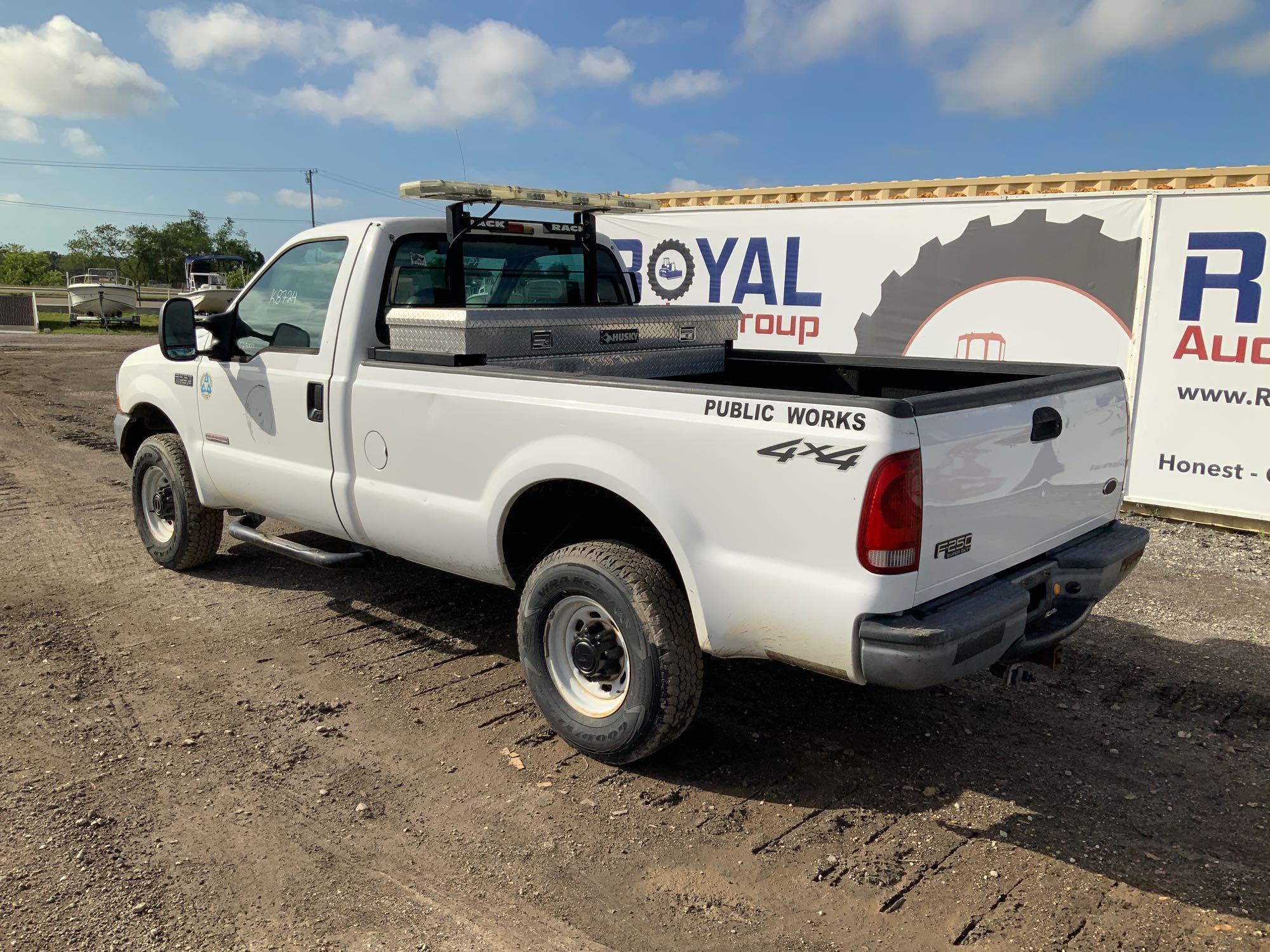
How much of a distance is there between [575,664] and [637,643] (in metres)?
0.45

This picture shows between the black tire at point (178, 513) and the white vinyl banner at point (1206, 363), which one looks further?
the white vinyl banner at point (1206, 363)

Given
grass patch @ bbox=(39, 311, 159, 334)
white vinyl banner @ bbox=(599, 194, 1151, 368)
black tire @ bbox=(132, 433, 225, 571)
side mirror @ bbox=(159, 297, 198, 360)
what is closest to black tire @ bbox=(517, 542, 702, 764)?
side mirror @ bbox=(159, 297, 198, 360)

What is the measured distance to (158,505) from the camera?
629 cm

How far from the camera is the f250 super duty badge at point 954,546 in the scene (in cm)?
315

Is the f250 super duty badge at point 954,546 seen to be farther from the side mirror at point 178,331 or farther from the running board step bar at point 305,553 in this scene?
the side mirror at point 178,331

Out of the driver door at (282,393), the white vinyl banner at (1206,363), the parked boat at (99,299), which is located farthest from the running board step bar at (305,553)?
the parked boat at (99,299)

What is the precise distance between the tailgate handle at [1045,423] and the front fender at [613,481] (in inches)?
49.9

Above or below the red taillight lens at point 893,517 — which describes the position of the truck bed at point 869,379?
above

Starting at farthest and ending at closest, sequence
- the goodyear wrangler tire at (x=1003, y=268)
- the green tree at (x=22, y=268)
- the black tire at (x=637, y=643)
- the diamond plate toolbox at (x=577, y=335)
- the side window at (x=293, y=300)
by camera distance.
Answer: the green tree at (x=22, y=268)
the goodyear wrangler tire at (x=1003, y=268)
the side window at (x=293, y=300)
the diamond plate toolbox at (x=577, y=335)
the black tire at (x=637, y=643)

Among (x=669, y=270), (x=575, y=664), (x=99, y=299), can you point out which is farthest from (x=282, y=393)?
(x=99, y=299)

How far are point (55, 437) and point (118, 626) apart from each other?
23.9ft

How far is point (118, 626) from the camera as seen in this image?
17.5 ft

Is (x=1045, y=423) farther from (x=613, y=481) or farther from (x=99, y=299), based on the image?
(x=99, y=299)

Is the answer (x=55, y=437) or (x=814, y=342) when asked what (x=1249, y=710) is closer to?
(x=814, y=342)
